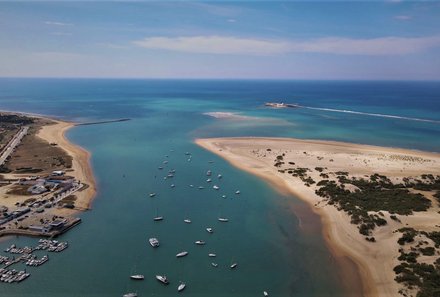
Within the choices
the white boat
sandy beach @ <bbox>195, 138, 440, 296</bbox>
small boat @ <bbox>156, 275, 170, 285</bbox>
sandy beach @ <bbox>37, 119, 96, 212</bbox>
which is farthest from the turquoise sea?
sandy beach @ <bbox>195, 138, 440, 296</bbox>

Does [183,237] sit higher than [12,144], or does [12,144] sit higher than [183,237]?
[12,144]

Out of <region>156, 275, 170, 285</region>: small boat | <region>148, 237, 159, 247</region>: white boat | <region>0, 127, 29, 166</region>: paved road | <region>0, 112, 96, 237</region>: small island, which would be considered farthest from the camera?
<region>0, 127, 29, 166</region>: paved road

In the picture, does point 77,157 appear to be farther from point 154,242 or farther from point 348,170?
point 348,170

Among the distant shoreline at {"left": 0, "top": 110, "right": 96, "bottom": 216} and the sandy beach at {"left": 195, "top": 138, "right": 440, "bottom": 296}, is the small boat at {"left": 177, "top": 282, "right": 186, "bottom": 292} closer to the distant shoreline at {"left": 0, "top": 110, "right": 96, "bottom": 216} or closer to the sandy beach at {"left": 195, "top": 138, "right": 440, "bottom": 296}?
the sandy beach at {"left": 195, "top": 138, "right": 440, "bottom": 296}

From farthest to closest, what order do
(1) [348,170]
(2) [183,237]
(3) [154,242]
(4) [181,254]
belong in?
(1) [348,170] → (2) [183,237] → (3) [154,242] → (4) [181,254]

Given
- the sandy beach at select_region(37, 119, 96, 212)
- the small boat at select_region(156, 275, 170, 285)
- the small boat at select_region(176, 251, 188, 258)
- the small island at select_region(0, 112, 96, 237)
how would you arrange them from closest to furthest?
the small boat at select_region(156, 275, 170, 285), the small boat at select_region(176, 251, 188, 258), the small island at select_region(0, 112, 96, 237), the sandy beach at select_region(37, 119, 96, 212)

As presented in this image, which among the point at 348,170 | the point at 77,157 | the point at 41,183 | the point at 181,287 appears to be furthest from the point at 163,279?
the point at 77,157

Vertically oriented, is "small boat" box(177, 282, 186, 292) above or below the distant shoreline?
below

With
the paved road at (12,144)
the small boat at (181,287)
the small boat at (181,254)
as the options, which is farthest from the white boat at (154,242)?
the paved road at (12,144)
